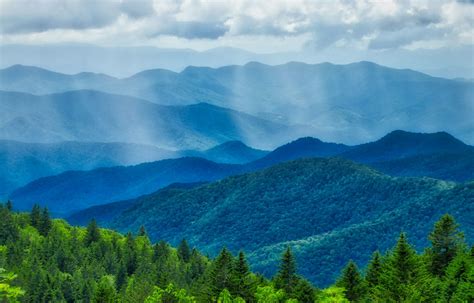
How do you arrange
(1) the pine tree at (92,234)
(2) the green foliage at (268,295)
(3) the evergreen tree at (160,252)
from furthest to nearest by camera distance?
→ 1. (1) the pine tree at (92,234)
2. (3) the evergreen tree at (160,252)
3. (2) the green foliage at (268,295)

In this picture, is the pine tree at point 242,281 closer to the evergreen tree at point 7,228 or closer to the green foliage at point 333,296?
the green foliage at point 333,296

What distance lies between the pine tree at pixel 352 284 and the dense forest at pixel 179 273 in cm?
9

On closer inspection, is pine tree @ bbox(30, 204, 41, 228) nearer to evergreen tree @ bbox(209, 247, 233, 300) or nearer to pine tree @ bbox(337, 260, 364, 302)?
evergreen tree @ bbox(209, 247, 233, 300)

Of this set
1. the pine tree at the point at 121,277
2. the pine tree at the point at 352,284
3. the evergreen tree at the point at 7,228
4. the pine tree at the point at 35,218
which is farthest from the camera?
the pine tree at the point at 35,218

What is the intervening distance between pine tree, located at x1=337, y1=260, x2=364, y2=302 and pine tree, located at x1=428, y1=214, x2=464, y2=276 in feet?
27.0

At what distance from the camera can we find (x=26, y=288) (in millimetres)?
86812

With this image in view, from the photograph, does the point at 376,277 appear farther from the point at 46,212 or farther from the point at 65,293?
the point at 46,212

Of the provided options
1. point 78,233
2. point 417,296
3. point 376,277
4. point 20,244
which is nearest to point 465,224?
point 78,233

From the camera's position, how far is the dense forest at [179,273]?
56.5 m


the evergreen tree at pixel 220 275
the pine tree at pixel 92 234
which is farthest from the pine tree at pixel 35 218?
the evergreen tree at pixel 220 275

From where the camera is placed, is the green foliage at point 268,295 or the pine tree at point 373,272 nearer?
the green foliage at point 268,295

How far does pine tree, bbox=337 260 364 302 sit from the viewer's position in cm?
6494

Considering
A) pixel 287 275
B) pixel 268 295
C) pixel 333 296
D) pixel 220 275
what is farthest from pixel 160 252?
pixel 333 296

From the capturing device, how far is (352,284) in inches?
2576
